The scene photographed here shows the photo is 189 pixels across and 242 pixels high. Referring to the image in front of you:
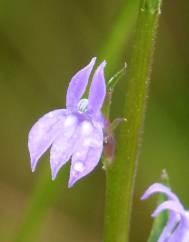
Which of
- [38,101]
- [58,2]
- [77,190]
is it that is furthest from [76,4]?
[77,190]

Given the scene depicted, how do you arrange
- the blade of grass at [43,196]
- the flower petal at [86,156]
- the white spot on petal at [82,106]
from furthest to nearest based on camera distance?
the blade of grass at [43,196]
the white spot on petal at [82,106]
the flower petal at [86,156]

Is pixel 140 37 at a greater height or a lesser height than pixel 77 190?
greater

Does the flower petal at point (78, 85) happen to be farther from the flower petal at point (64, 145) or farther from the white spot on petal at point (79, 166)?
the white spot on petal at point (79, 166)

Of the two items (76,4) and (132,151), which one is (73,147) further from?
(76,4)

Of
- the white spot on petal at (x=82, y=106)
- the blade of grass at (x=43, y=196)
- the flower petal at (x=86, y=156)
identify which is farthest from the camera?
the blade of grass at (x=43, y=196)

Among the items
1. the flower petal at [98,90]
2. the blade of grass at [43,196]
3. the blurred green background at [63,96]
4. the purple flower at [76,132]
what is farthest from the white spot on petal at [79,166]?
the blurred green background at [63,96]

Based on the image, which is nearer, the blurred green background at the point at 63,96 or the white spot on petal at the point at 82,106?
the white spot on petal at the point at 82,106

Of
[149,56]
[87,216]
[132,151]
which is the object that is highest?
[149,56]
